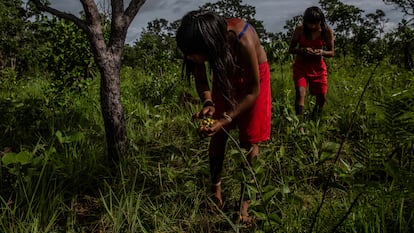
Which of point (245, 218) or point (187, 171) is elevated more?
point (187, 171)

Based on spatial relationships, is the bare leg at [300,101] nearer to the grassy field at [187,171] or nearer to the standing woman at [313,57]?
the standing woman at [313,57]

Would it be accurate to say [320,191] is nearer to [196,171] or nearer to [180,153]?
[196,171]

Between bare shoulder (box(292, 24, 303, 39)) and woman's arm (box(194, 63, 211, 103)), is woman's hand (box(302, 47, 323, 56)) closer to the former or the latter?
bare shoulder (box(292, 24, 303, 39))

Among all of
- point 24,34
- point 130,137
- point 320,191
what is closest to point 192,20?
point 320,191

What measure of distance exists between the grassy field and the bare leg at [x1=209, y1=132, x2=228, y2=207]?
→ 0.25ft

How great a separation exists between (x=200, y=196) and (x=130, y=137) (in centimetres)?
105

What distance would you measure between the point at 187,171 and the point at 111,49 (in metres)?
1.04

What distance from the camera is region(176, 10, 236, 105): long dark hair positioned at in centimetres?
193

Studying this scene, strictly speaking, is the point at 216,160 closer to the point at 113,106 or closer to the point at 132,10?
the point at 113,106

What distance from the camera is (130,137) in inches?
137

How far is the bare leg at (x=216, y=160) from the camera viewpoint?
8.61 ft

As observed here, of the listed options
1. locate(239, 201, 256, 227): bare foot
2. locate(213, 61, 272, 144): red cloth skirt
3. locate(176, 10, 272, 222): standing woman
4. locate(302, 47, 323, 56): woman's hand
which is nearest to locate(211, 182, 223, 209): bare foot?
locate(176, 10, 272, 222): standing woman

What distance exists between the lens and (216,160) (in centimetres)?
267

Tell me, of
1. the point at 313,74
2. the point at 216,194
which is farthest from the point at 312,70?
the point at 216,194
